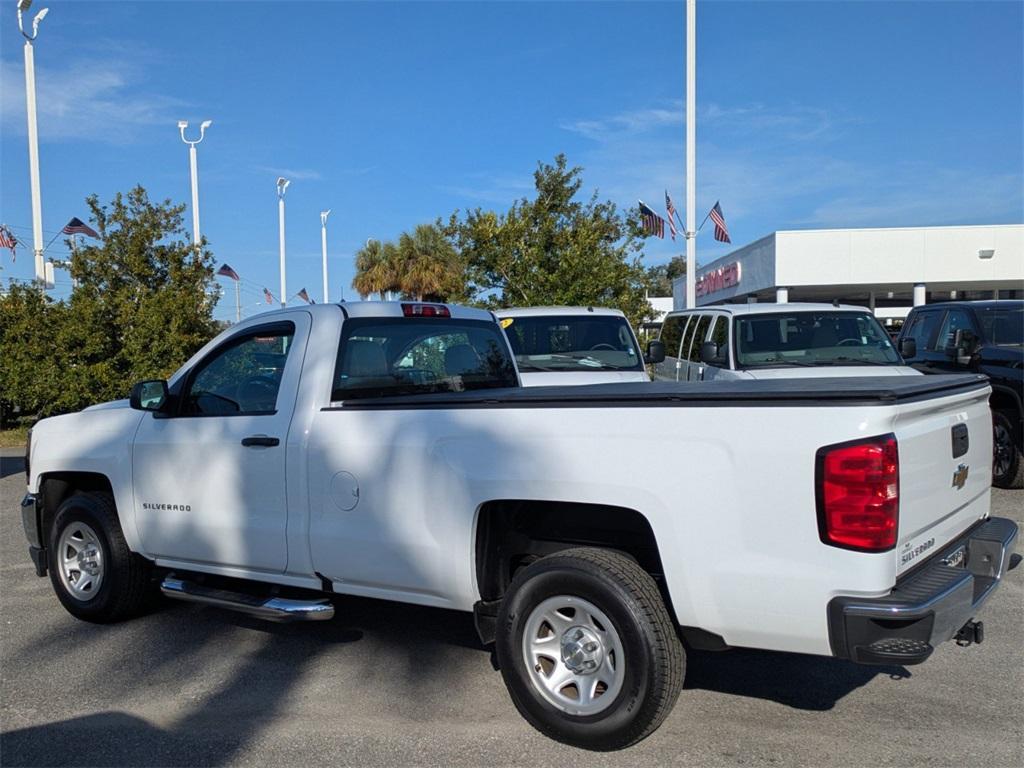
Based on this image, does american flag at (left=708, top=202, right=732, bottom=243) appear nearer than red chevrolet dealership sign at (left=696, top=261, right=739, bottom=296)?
Yes

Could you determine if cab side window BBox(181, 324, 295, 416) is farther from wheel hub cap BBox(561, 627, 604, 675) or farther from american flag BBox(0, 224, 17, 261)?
american flag BBox(0, 224, 17, 261)

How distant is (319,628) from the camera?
217 inches

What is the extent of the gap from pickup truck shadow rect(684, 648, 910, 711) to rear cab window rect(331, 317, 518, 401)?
2115 millimetres

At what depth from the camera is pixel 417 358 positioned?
5.24m

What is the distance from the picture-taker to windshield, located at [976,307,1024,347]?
10.1 metres

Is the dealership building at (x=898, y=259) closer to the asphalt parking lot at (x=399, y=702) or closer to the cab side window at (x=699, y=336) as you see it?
the cab side window at (x=699, y=336)

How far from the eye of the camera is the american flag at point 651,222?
18625mm

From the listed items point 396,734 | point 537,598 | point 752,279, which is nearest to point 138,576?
point 396,734

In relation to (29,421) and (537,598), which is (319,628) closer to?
(537,598)

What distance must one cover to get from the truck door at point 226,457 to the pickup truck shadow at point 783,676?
2357 mm

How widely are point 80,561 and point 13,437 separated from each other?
11439 mm

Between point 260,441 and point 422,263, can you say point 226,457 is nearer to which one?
point 260,441

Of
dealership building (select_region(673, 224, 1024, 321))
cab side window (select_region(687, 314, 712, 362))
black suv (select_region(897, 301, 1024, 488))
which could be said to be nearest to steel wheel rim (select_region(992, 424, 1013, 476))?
black suv (select_region(897, 301, 1024, 488))

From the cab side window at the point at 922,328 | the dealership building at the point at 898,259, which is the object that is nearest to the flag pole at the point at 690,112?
the cab side window at the point at 922,328
